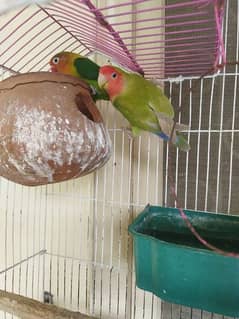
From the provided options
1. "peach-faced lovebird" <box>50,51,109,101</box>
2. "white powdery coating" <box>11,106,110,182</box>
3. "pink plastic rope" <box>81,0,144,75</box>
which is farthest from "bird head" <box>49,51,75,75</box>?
"white powdery coating" <box>11,106,110,182</box>

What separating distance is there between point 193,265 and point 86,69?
46 cm

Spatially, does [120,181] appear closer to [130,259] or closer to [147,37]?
[130,259]

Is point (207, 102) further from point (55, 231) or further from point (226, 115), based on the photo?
point (55, 231)

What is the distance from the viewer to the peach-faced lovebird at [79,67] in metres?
0.67

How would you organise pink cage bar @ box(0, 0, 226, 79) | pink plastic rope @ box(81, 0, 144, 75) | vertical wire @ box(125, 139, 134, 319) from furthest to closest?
vertical wire @ box(125, 139, 134, 319) → pink cage bar @ box(0, 0, 226, 79) → pink plastic rope @ box(81, 0, 144, 75)

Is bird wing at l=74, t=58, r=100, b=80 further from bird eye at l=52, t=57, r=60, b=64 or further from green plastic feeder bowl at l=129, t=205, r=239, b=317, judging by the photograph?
green plastic feeder bowl at l=129, t=205, r=239, b=317

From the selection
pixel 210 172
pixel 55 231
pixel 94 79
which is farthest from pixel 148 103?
pixel 55 231

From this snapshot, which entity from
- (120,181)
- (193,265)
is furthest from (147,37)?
(193,265)

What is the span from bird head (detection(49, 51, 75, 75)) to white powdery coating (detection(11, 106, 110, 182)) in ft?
0.75

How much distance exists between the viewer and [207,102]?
2.52 ft

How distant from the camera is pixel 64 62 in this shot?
684 millimetres

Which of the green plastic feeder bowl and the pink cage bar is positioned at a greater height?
the pink cage bar

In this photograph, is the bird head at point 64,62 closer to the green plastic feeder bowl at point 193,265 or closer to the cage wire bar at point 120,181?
the cage wire bar at point 120,181

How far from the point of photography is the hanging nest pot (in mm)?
482
